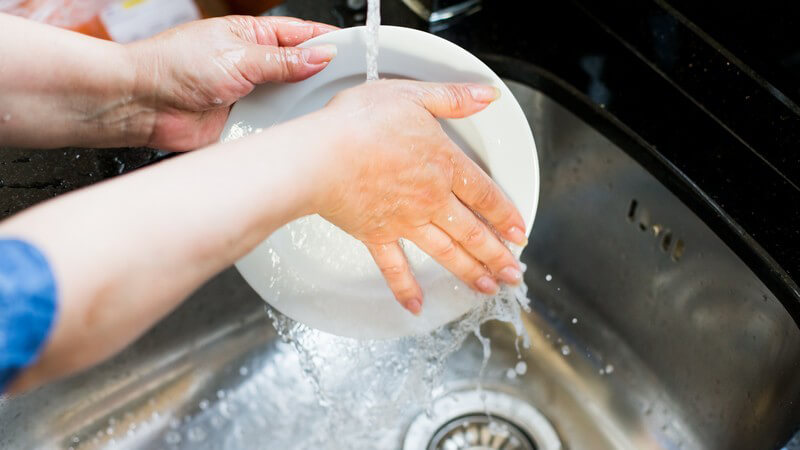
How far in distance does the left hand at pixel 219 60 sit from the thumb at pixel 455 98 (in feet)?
0.37

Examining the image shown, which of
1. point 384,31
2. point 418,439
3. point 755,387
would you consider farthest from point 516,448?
point 384,31

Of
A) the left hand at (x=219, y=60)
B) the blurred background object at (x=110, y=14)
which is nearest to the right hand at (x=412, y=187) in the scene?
the left hand at (x=219, y=60)

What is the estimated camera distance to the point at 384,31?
26.6 inches

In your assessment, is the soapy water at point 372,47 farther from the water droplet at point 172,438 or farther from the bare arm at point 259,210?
the water droplet at point 172,438

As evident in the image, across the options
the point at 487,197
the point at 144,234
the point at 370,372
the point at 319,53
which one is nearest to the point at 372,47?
the point at 319,53

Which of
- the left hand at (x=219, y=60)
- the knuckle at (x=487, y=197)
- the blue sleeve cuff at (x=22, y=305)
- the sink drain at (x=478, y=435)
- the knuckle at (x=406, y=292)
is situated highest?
the blue sleeve cuff at (x=22, y=305)

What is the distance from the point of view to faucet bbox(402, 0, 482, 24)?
0.86 meters

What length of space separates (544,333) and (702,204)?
10.7 inches

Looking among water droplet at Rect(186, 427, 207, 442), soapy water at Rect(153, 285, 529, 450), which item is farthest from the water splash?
water droplet at Rect(186, 427, 207, 442)

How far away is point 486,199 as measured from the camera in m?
0.65

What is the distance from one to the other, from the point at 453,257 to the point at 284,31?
0.83 feet

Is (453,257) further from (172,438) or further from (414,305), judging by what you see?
(172,438)

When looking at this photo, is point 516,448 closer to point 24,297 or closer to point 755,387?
point 755,387

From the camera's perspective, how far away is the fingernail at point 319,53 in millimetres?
677
